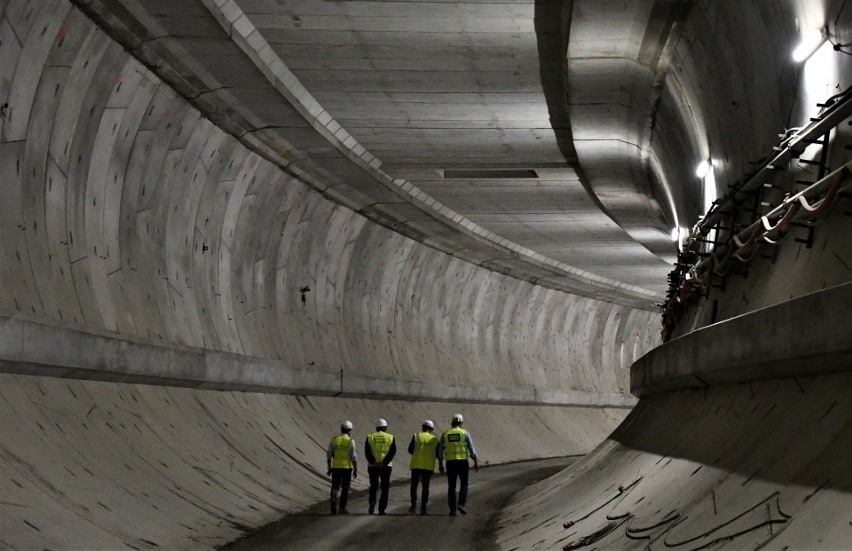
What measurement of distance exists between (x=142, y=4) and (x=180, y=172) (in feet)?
15.2

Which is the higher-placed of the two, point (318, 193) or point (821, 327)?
point (318, 193)

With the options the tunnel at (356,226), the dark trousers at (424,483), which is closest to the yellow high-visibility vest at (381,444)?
the dark trousers at (424,483)

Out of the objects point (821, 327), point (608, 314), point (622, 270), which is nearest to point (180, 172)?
point (821, 327)

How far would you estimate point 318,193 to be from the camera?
22984 mm

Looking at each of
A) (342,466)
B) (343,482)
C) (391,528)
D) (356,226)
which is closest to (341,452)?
(342,466)

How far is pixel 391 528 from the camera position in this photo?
1510cm

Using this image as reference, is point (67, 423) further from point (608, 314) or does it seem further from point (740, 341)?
point (608, 314)

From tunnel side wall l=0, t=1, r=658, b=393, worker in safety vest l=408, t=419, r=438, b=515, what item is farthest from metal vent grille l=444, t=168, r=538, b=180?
worker in safety vest l=408, t=419, r=438, b=515

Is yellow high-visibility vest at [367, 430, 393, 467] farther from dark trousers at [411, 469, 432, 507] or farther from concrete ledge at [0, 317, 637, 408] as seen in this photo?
concrete ledge at [0, 317, 637, 408]

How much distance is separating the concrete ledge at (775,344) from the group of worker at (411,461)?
5780mm

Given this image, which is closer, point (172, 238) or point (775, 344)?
point (775, 344)

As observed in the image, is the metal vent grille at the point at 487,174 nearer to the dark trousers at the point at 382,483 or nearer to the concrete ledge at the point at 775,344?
the dark trousers at the point at 382,483

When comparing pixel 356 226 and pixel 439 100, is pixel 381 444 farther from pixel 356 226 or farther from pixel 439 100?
pixel 356 226

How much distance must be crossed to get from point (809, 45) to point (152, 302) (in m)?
10.1
